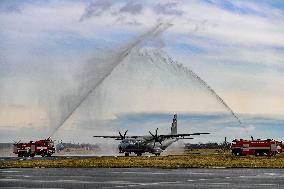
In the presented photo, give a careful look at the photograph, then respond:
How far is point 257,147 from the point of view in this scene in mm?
95188

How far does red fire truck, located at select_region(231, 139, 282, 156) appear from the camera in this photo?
9419 centimetres

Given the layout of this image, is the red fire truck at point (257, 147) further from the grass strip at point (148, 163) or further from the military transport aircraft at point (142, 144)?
the grass strip at point (148, 163)

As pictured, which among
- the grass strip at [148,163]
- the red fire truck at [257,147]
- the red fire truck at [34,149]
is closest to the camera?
the grass strip at [148,163]

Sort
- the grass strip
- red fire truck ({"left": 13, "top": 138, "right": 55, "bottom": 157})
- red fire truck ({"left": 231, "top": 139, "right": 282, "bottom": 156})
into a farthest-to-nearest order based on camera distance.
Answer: red fire truck ({"left": 13, "top": 138, "right": 55, "bottom": 157}), red fire truck ({"left": 231, "top": 139, "right": 282, "bottom": 156}), the grass strip

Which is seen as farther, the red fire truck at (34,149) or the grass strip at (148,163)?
the red fire truck at (34,149)

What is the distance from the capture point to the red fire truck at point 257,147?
94188 mm

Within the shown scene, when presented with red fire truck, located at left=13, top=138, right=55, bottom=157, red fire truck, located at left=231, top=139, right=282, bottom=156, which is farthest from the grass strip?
red fire truck, located at left=13, top=138, right=55, bottom=157

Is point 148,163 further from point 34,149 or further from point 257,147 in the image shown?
point 34,149

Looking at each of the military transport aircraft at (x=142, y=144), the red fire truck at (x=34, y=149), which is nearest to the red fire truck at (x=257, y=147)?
the military transport aircraft at (x=142, y=144)

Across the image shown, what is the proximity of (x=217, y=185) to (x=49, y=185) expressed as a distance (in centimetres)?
793

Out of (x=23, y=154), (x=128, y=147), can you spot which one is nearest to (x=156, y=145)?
(x=128, y=147)

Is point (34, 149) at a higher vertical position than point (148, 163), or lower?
higher

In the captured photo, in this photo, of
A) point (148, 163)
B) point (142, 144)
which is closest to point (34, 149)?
point (142, 144)

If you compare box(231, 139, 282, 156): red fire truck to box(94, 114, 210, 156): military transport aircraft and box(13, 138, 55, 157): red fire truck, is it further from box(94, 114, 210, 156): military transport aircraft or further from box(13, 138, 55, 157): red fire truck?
box(13, 138, 55, 157): red fire truck
